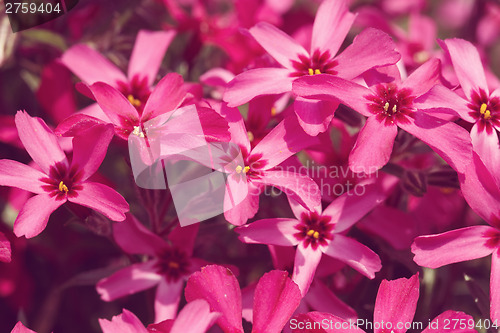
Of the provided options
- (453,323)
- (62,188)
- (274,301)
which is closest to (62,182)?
(62,188)

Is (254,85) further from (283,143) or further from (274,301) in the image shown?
(274,301)

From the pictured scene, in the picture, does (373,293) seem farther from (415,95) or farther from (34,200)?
(34,200)

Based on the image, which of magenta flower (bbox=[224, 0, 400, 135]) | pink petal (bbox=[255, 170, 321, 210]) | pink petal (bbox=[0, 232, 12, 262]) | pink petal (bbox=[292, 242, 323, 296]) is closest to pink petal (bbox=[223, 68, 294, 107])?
magenta flower (bbox=[224, 0, 400, 135])

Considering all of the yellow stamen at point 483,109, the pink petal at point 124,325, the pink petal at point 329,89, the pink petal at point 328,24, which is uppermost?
the pink petal at point 328,24

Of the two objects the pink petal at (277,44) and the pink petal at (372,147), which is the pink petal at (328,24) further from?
the pink petal at (372,147)

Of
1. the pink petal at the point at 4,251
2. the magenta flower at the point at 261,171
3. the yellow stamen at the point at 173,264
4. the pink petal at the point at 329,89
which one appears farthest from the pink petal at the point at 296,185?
the pink petal at the point at 4,251

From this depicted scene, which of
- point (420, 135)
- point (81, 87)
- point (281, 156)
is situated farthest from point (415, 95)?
point (81, 87)

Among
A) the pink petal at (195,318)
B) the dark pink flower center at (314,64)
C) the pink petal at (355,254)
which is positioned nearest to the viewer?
the pink petal at (195,318)
